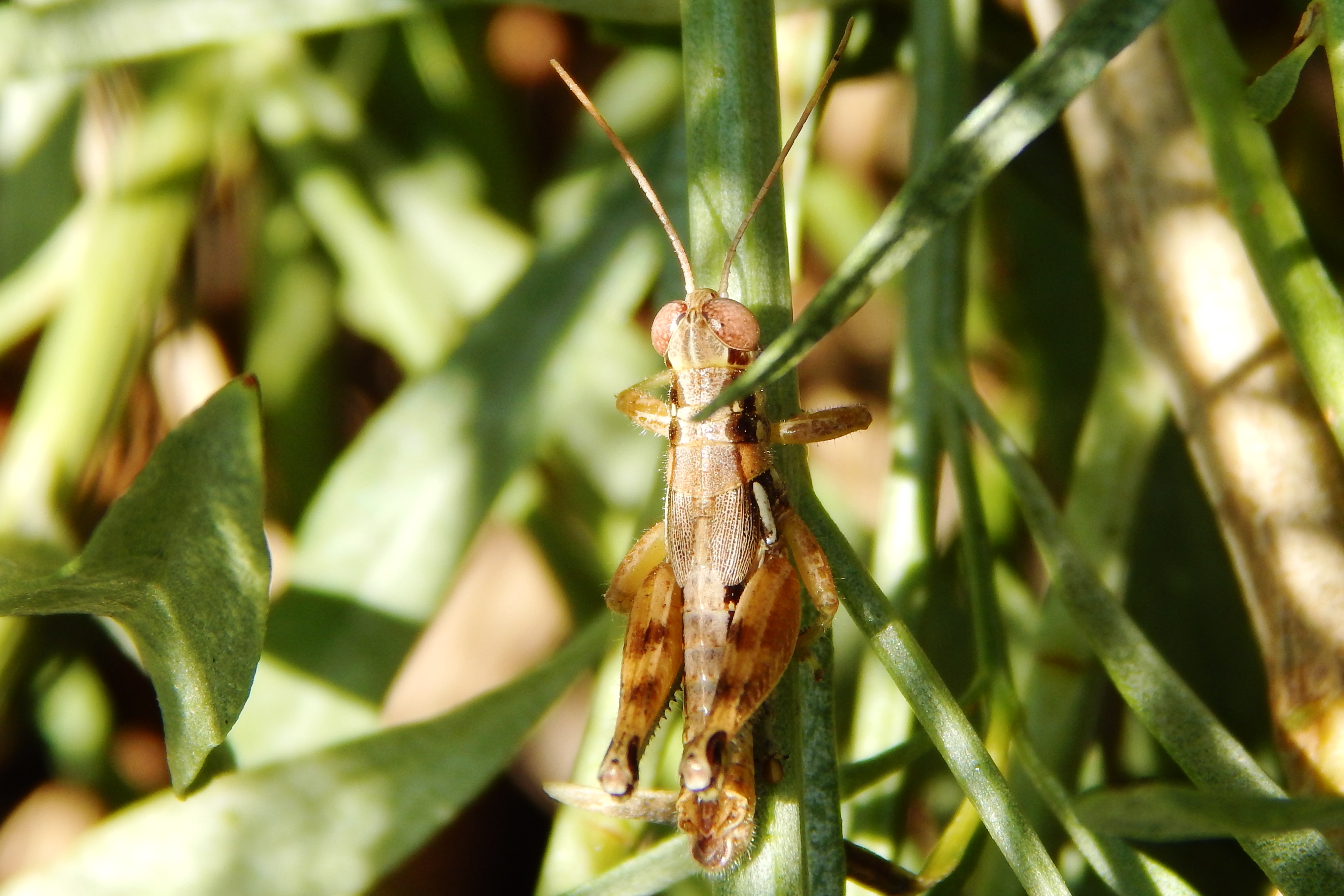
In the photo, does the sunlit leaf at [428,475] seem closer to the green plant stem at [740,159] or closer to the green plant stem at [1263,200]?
the green plant stem at [740,159]

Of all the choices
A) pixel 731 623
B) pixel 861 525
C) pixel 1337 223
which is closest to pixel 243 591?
pixel 731 623

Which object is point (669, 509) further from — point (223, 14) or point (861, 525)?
point (223, 14)

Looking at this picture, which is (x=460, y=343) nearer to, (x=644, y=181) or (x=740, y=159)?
(x=644, y=181)

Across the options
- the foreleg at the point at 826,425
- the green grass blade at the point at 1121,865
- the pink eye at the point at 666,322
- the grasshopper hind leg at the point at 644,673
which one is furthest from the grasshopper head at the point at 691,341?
the green grass blade at the point at 1121,865

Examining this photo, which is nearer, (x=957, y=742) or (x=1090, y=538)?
(x=957, y=742)

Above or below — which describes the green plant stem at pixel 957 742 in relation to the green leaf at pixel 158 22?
below

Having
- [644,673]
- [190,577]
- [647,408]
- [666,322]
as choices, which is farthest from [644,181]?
[190,577]
